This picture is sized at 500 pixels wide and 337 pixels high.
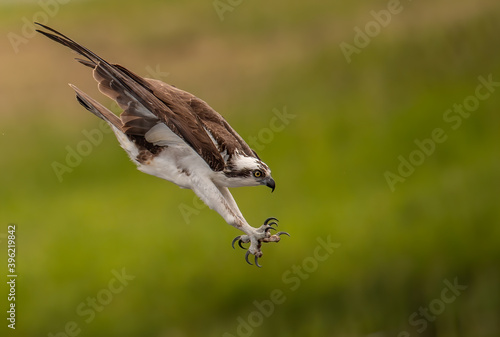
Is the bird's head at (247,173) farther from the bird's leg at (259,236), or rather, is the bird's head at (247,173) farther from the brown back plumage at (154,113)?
→ the bird's leg at (259,236)

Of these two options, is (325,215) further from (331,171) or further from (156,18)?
(156,18)

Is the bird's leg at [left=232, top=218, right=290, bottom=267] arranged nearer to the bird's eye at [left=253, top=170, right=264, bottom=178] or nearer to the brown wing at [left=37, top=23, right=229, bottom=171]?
the bird's eye at [left=253, top=170, right=264, bottom=178]

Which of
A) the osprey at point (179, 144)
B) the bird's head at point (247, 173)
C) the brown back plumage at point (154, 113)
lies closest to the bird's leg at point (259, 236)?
the osprey at point (179, 144)

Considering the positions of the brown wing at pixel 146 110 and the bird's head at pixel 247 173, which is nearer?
the brown wing at pixel 146 110

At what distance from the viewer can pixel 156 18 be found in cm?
1086

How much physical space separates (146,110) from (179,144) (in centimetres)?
28

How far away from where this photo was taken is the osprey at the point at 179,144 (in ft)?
14.5

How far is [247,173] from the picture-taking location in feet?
14.8

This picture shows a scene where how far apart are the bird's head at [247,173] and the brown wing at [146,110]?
72 millimetres

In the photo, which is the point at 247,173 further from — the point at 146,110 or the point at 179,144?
the point at 146,110

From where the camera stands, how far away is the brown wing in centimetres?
437

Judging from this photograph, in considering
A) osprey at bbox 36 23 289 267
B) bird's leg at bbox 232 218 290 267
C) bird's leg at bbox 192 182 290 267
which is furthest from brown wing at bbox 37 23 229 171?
bird's leg at bbox 232 218 290 267

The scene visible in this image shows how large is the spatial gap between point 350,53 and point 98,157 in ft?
12.4

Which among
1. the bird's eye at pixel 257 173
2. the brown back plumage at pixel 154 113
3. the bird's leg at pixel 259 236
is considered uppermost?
the brown back plumage at pixel 154 113
